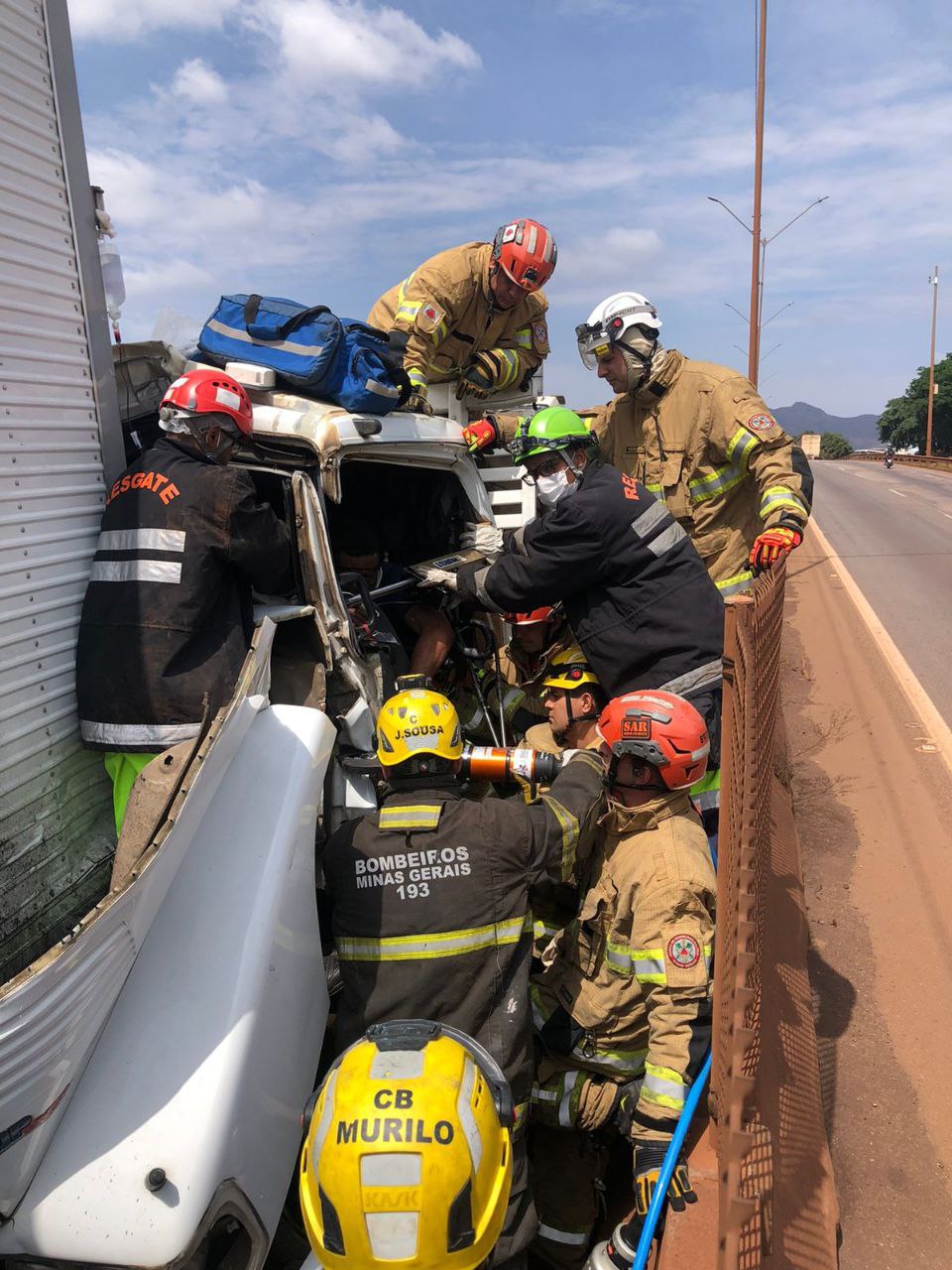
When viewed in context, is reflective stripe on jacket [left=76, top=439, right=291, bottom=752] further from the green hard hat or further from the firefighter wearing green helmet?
the green hard hat

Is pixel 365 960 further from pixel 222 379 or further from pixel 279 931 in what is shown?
pixel 222 379

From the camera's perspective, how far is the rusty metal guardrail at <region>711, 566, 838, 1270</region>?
1643 mm

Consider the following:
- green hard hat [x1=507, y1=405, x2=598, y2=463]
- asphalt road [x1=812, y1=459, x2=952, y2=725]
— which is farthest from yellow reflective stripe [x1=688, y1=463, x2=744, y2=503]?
asphalt road [x1=812, y1=459, x2=952, y2=725]

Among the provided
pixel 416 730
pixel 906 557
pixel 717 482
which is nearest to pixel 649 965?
pixel 416 730

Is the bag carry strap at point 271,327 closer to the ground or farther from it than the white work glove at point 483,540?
farther from it

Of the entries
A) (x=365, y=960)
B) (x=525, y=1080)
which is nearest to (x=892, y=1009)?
(x=525, y=1080)

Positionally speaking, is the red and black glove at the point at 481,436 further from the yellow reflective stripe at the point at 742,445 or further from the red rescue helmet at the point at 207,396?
the red rescue helmet at the point at 207,396

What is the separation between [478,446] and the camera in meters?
4.57

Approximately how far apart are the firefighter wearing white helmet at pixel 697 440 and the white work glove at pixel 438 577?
4.81 ft

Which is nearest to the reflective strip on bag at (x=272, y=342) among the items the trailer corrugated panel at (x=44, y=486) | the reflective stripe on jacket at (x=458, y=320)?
the trailer corrugated panel at (x=44, y=486)

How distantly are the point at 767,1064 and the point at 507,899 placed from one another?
86 cm

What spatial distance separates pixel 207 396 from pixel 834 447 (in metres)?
70.6

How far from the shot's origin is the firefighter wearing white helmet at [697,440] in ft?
14.7

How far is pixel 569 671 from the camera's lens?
4.05 meters
